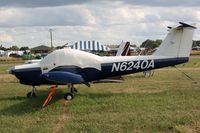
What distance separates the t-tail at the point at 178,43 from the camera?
14.0m

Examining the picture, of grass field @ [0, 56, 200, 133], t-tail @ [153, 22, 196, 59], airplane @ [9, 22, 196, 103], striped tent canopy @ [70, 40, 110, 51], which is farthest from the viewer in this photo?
striped tent canopy @ [70, 40, 110, 51]

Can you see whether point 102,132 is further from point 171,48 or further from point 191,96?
point 171,48

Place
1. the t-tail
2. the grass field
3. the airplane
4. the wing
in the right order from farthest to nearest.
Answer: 1. the t-tail
2. the airplane
3. the wing
4. the grass field

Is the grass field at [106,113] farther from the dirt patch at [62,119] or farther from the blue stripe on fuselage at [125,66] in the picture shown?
the blue stripe on fuselage at [125,66]

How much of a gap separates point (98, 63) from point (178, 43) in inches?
125

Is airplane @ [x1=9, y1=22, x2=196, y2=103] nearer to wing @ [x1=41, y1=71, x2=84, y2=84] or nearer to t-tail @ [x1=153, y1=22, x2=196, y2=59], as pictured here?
t-tail @ [x1=153, y1=22, x2=196, y2=59]

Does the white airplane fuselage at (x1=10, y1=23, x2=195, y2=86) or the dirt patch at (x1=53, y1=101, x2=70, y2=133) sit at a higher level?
the white airplane fuselage at (x1=10, y1=23, x2=195, y2=86)

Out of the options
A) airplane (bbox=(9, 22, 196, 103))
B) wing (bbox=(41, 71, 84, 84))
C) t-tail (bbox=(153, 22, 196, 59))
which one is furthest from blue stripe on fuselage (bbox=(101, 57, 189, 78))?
wing (bbox=(41, 71, 84, 84))

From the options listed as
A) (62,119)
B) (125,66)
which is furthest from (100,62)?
(62,119)

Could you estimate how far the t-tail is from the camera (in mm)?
13992

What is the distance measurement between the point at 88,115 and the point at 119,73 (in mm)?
4361

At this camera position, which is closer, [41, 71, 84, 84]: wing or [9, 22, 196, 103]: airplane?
[41, 71, 84, 84]: wing

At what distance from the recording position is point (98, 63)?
45.9 feet

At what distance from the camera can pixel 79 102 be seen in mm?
12258
